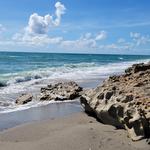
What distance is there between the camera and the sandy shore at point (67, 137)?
7.44 m

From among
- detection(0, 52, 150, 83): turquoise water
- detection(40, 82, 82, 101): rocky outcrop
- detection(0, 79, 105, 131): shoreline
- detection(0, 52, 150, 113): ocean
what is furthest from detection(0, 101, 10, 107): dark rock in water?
detection(0, 52, 150, 83): turquoise water

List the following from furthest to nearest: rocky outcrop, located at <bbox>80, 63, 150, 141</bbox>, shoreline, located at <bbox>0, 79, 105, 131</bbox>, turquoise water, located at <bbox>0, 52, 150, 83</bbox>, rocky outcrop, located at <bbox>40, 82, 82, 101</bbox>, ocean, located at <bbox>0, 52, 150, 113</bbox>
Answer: turquoise water, located at <bbox>0, 52, 150, 83</bbox> → ocean, located at <bbox>0, 52, 150, 113</bbox> → rocky outcrop, located at <bbox>40, 82, 82, 101</bbox> → shoreline, located at <bbox>0, 79, 105, 131</bbox> → rocky outcrop, located at <bbox>80, 63, 150, 141</bbox>

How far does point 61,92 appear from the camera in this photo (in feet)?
50.6

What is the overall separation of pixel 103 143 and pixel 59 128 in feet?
7.08

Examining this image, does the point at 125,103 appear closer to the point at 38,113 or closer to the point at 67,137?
the point at 67,137

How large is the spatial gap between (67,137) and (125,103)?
4.91ft

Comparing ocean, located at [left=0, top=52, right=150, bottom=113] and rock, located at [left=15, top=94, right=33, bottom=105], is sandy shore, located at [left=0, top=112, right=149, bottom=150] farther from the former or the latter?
rock, located at [left=15, top=94, right=33, bottom=105]

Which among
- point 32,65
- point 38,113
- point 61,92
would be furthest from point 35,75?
point 32,65

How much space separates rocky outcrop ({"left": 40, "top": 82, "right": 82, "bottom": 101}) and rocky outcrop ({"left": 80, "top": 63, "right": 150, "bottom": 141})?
13.3 ft

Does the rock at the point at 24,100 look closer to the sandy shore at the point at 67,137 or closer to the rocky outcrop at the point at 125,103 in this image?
the rocky outcrop at the point at 125,103

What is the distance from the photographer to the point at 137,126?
24.4 feet

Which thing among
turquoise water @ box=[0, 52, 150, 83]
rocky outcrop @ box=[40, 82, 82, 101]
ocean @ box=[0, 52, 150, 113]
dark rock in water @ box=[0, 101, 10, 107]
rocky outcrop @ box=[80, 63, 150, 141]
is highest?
rocky outcrop @ box=[80, 63, 150, 141]

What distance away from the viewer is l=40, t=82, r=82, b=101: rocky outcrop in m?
15.0

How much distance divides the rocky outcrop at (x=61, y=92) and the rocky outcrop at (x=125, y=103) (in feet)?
13.3
